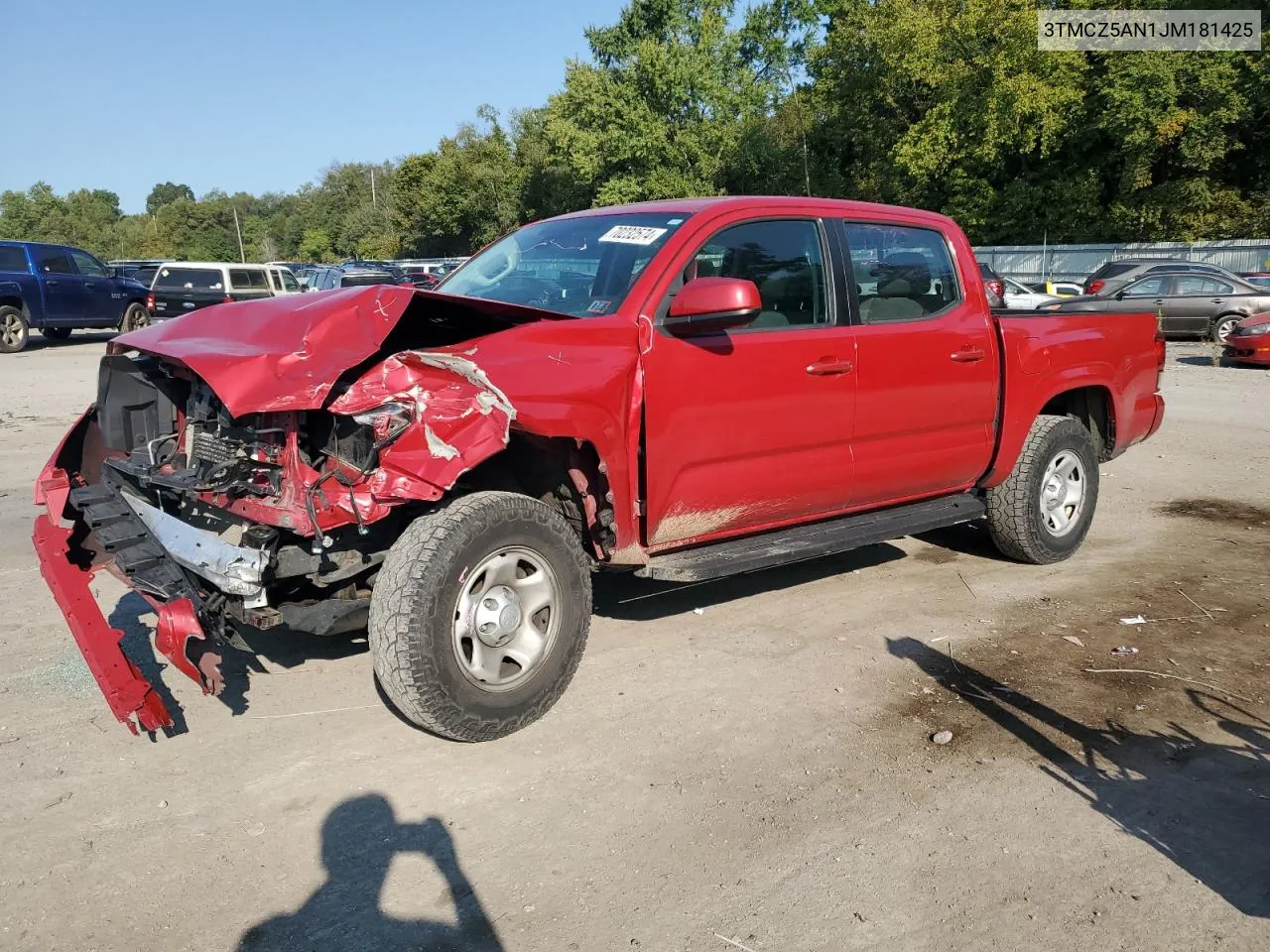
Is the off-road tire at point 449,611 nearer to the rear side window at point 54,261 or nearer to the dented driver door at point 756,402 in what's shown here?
the dented driver door at point 756,402

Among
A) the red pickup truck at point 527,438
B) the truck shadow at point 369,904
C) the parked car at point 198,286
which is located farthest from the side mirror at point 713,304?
the parked car at point 198,286

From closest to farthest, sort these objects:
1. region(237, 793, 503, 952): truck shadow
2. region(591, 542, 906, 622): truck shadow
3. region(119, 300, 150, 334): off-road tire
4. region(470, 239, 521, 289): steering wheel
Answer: region(237, 793, 503, 952): truck shadow → region(470, 239, 521, 289): steering wheel → region(591, 542, 906, 622): truck shadow → region(119, 300, 150, 334): off-road tire

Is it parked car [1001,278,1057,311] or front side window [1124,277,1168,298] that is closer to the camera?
front side window [1124,277,1168,298]

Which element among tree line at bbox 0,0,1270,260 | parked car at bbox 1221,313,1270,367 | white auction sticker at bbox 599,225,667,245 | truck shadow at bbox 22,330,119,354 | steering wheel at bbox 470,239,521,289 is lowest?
parked car at bbox 1221,313,1270,367

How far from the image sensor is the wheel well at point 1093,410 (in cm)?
618

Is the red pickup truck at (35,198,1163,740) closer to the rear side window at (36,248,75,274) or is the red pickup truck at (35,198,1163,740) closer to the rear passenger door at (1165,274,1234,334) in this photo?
the rear passenger door at (1165,274,1234,334)

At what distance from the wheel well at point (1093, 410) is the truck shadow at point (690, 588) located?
1.42 m

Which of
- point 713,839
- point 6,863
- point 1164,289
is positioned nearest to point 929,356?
point 713,839

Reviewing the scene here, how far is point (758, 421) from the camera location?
435 centimetres

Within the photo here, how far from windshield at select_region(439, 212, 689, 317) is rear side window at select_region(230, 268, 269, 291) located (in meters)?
21.0

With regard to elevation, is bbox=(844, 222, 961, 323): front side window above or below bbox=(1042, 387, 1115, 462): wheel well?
above

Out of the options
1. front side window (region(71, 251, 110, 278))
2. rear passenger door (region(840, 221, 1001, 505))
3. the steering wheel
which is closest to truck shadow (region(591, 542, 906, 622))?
rear passenger door (region(840, 221, 1001, 505))

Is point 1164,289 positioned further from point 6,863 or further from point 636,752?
point 6,863

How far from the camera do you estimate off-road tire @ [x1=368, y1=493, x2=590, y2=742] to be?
10.9ft
